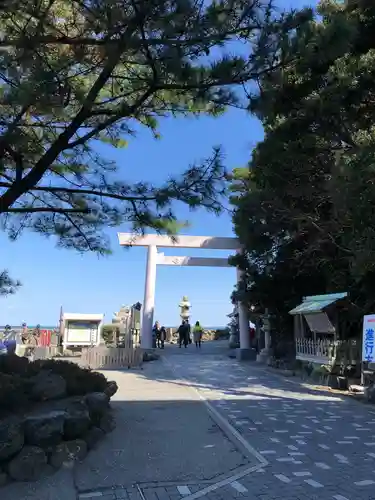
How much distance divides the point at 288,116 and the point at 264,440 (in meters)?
6.59

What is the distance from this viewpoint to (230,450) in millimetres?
6027

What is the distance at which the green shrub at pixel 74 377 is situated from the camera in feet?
23.7

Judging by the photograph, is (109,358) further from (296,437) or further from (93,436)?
(296,437)

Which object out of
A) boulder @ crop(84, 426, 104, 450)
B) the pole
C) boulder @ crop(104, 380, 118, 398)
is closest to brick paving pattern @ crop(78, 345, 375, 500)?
boulder @ crop(84, 426, 104, 450)

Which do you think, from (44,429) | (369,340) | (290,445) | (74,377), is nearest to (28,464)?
(44,429)

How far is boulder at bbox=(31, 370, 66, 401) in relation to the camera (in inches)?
254

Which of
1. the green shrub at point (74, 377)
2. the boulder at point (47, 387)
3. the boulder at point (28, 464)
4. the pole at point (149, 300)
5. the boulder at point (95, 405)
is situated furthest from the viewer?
the pole at point (149, 300)

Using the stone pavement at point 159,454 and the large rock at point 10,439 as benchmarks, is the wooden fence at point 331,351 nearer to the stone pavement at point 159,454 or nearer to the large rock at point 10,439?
the stone pavement at point 159,454

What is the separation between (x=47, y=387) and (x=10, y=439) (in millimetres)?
1653

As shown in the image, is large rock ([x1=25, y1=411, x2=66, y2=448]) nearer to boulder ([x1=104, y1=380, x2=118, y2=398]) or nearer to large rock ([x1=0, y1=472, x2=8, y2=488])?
large rock ([x1=0, y1=472, x2=8, y2=488])

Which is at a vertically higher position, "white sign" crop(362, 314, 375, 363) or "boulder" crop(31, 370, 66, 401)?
"white sign" crop(362, 314, 375, 363)

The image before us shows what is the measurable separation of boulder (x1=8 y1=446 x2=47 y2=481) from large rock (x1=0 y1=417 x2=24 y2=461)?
0.27ft

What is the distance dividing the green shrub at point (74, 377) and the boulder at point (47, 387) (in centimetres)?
34

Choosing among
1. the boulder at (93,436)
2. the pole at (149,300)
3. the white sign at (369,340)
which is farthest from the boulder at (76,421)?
the pole at (149,300)
